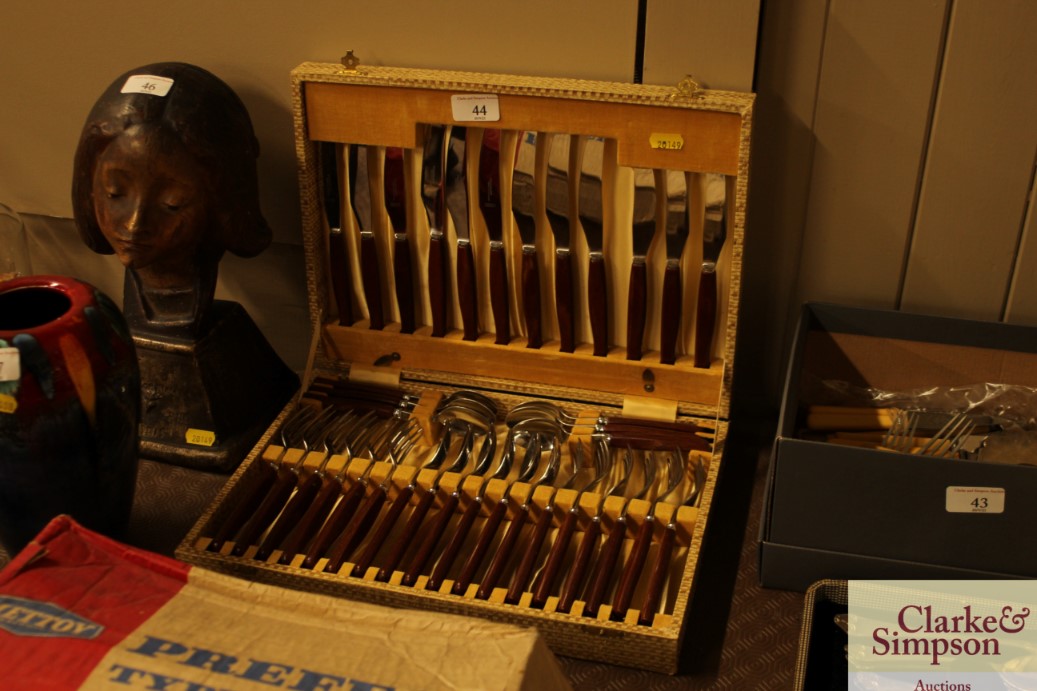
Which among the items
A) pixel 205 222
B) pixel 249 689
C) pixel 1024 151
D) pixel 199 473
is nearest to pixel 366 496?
pixel 199 473

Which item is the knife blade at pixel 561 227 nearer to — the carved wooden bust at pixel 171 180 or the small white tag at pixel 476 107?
the small white tag at pixel 476 107

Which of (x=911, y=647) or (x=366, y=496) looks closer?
(x=911, y=647)

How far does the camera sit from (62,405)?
0.96 meters

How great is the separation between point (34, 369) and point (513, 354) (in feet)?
1.78

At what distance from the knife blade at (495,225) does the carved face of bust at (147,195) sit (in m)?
0.31

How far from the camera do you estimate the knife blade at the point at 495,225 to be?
3.90 feet

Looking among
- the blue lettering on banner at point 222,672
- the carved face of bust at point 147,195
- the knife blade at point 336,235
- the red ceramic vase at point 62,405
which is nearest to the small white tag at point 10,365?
the red ceramic vase at point 62,405

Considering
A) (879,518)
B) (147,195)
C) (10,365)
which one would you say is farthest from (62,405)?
(879,518)

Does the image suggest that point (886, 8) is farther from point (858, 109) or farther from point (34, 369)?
point (34, 369)

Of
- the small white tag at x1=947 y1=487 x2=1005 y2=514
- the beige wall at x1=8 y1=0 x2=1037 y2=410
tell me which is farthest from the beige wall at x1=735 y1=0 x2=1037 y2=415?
the small white tag at x1=947 y1=487 x2=1005 y2=514

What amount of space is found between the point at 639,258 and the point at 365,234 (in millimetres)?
331

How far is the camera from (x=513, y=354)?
4.20ft

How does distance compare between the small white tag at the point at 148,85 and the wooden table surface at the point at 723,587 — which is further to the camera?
the small white tag at the point at 148,85

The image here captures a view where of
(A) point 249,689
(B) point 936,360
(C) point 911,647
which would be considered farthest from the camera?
(B) point 936,360
